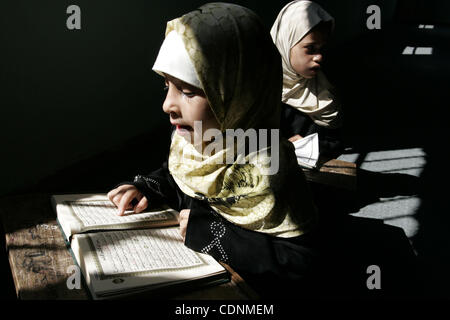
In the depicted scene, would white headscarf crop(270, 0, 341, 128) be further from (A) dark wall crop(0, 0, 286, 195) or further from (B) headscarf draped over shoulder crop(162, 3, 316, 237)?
(A) dark wall crop(0, 0, 286, 195)

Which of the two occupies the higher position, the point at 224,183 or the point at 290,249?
the point at 224,183

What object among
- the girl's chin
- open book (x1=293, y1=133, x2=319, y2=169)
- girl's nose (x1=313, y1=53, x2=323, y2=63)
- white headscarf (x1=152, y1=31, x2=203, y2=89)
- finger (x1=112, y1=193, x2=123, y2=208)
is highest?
white headscarf (x1=152, y1=31, x2=203, y2=89)

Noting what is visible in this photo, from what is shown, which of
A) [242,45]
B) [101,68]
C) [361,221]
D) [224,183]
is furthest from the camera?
[101,68]

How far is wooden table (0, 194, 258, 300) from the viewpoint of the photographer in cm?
94

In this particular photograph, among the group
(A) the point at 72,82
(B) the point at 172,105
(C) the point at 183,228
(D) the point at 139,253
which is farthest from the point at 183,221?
(A) the point at 72,82

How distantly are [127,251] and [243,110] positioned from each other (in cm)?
52

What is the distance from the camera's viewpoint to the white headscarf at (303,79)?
7.69 ft

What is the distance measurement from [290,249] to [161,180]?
1.91 ft

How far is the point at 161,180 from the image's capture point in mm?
1510

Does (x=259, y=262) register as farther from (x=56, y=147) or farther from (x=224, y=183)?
(x=56, y=147)

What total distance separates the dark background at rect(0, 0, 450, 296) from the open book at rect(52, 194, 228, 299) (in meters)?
1.10

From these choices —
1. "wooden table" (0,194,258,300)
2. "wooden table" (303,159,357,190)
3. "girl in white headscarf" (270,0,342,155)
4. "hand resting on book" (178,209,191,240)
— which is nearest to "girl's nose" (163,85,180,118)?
"hand resting on book" (178,209,191,240)
